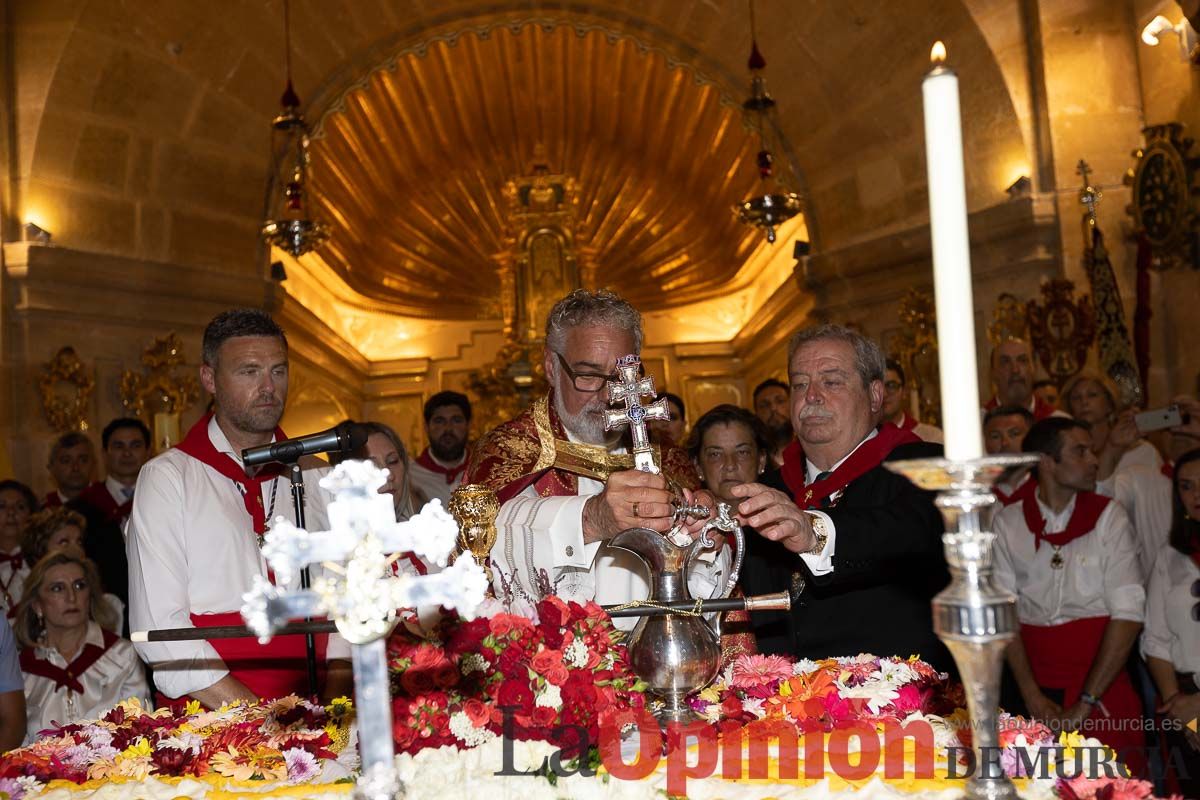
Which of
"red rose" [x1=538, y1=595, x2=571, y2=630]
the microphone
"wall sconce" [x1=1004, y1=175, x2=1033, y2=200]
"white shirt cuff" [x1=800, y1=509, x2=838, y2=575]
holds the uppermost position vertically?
"wall sconce" [x1=1004, y1=175, x2=1033, y2=200]

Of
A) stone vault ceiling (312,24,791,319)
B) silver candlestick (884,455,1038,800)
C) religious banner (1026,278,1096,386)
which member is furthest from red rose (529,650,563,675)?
stone vault ceiling (312,24,791,319)

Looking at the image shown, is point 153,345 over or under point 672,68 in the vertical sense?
under

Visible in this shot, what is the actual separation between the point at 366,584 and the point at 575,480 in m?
2.36

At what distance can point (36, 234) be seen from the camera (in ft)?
28.4

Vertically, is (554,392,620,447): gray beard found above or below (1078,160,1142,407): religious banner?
below

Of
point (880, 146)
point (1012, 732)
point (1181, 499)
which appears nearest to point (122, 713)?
point (1012, 732)

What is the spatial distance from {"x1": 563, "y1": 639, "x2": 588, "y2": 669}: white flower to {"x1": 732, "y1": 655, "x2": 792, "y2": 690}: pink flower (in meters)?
0.43

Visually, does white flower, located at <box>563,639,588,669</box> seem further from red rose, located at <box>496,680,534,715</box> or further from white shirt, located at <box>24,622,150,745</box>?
white shirt, located at <box>24,622,150,745</box>

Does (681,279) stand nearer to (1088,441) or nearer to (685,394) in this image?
(685,394)

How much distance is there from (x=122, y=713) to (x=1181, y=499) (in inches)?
156

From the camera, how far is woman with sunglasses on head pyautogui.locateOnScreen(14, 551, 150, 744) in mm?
4883

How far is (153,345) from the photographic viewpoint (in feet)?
30.7

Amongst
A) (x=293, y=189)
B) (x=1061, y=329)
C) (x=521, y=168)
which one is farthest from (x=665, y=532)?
(x=521, y=168)

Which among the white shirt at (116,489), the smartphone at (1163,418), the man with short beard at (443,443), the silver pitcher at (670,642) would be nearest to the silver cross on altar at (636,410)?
the silver pitcher at (670,642)
